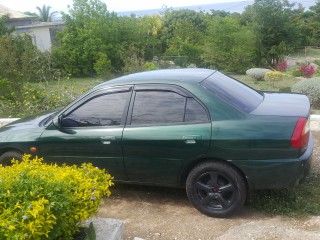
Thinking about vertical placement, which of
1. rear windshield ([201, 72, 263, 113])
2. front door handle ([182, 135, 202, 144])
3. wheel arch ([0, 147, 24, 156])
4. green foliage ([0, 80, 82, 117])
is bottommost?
green foliage ([0, 80, 82, 117])

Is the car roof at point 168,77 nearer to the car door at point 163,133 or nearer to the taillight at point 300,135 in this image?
the car door at point 163,133

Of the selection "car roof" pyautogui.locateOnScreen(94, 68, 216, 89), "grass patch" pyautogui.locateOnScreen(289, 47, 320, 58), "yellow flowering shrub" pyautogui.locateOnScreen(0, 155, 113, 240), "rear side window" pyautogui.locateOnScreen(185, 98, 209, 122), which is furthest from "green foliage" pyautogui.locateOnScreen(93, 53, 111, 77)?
"yellow flowering shrub" pyautogui.locateOnScreen(0, 155, 113, 240)

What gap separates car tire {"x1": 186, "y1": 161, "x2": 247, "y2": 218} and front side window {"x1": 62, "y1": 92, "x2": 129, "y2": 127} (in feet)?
3.69

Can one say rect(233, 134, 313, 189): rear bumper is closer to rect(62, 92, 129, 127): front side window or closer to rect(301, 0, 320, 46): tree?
rect(62, 92, 129, 127): front side window

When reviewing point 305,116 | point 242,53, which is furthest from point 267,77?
point 305,116

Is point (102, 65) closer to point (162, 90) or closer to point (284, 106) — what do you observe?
point (162, 90)

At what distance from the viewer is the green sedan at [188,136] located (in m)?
3.89

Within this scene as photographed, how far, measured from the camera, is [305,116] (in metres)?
4.01

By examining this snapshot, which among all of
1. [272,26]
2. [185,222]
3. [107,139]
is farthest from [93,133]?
[272,26]

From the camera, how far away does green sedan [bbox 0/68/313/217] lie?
12.8ft

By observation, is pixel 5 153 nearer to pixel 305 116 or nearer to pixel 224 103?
pixel 224 103

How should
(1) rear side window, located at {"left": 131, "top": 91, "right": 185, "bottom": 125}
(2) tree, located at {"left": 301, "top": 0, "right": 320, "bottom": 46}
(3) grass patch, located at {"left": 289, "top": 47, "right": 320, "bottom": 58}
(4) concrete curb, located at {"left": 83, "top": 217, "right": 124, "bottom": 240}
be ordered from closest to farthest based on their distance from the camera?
(4) concrete curb, located at {"left": 83, "top": 217, "right": 124, "bottom": 240}, (1) rear side window, located at {"left": 131, "top": 91, "right": 185, "bottom": 125}, (3) grass patch, located at {"left": 289, "top": 47, "right": 320, "bottom": 58}, (2) tree, located at {"left": 301, "top": 0, "right": 320, "bottom": 46}

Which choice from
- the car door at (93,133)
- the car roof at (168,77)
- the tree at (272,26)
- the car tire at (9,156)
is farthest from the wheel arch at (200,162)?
the tree at (272,26)

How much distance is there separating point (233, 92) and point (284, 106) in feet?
1.94
